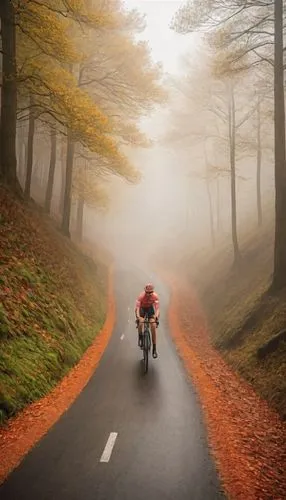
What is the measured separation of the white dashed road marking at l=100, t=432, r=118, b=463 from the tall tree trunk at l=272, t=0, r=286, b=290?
314 inches

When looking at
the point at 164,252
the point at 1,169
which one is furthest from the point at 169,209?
the point at 1,169

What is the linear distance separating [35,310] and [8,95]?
8607 millimetres

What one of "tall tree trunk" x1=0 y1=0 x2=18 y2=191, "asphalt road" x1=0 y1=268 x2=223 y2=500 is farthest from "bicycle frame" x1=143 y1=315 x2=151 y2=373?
Answer: "tall tree trunk" x1=0 y1=0 x2=18 y2=191

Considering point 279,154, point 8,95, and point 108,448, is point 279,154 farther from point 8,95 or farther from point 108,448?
point 108,448

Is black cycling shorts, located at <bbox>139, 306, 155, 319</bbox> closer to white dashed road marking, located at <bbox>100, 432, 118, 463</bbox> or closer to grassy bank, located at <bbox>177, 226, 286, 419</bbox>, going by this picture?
grassy bank, located at <bbox>177, 226, 286, 419</bbox>

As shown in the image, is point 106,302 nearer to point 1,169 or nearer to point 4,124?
point 1,169

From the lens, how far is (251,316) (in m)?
13.1

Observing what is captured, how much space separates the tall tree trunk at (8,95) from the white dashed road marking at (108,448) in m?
11.3

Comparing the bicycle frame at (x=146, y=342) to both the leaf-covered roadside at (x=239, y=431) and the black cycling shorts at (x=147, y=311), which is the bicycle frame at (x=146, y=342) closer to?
the black cycling shorts at (x=147, y=311)

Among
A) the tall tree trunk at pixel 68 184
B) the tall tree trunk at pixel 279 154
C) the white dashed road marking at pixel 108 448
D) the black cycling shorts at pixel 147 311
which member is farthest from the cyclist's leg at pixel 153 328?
Result: the tall tree trunk at pixel 68 184

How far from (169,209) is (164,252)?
30.7 m

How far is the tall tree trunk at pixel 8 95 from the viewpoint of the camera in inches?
538

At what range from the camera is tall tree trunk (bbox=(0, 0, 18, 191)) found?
13.7m

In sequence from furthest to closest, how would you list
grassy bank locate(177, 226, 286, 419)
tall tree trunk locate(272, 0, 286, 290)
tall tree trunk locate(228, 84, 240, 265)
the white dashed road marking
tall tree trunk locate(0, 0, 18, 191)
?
tall tree trunk locate(228, 84, 240, 265) → tall tree trunk locate(0, 0, 18, 191) → tall tree trunk locate(272, 0, 286, 290) → grassy bank locate(177, 226, 286, 419) → the white dashed road marking
